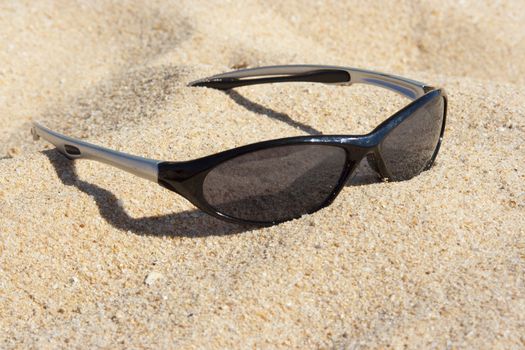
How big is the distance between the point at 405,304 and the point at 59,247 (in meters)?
0.84

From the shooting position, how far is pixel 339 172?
183cm

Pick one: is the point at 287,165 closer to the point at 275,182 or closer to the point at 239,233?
the point at 275,182

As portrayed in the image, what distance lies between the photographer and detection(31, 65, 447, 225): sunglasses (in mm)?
1706

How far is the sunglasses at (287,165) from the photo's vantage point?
171cm

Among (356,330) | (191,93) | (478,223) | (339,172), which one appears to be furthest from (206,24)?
(356,330)

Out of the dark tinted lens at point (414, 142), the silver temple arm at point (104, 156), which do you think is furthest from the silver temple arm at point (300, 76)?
the silver temple arm at point (104, 156)

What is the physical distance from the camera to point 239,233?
1834 mm

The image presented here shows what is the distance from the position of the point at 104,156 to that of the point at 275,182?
442mm

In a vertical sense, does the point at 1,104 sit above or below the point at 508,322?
below

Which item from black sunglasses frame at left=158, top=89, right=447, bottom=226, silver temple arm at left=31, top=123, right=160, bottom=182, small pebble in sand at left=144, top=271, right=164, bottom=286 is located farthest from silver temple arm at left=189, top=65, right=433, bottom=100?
small pebble in sand at left=144, top=271, right=164, bottom=286

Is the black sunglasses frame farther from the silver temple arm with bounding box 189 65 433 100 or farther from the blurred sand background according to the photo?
the silver temple arm with bounding box 189 65 433 100

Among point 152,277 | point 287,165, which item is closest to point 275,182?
point 287,165

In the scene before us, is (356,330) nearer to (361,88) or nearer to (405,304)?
(405,304)

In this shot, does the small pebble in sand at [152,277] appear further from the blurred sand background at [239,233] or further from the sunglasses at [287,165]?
the sunglasses at [287,165]
